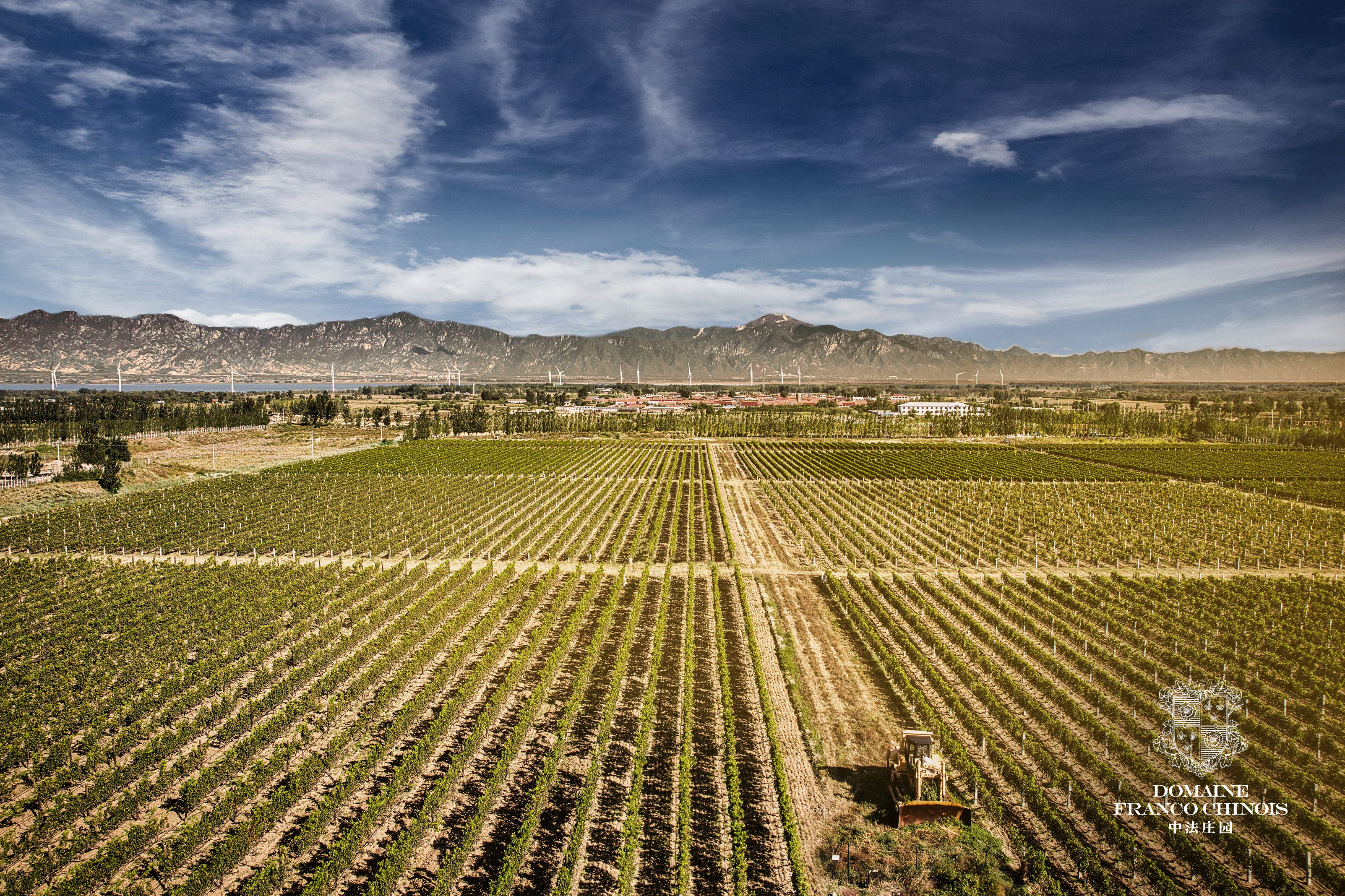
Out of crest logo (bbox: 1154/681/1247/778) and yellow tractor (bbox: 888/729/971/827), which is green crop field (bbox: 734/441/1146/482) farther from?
yellow tractor (bbox: 888/729/971/827)

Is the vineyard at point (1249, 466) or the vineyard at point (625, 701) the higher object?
the vineyard at point (1249, 466)

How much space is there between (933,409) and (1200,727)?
14596 centimetres

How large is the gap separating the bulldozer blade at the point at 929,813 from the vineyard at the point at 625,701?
65 centimetres

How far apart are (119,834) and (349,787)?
4.55 meters

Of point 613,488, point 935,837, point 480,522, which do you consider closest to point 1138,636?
point 935,837

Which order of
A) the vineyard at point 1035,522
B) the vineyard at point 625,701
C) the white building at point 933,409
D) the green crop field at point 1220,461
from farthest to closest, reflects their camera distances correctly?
the white building at point 933,409 < the green crop field at point 1220,461 < the vineyard at point 1035,522 < the vineyard at point 625,701

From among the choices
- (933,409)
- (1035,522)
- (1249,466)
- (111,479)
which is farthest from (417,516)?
(933,409)

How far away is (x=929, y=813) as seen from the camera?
1399 cm

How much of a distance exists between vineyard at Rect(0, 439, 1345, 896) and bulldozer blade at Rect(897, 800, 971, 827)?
25.5 inches

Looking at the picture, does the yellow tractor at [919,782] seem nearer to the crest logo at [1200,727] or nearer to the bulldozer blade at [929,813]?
the bulldozer blade at [929,813]

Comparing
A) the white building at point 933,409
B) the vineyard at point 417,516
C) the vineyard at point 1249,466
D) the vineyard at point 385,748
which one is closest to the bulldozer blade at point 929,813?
the vineyard at point 385,748

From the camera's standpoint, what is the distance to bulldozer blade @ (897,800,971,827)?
45.1ft

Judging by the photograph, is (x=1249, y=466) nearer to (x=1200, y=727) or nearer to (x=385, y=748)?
(x=1200, y=727)

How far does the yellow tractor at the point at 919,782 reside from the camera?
13.8 meters
